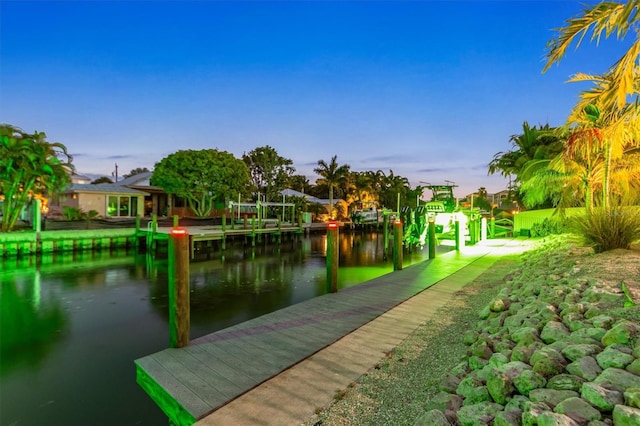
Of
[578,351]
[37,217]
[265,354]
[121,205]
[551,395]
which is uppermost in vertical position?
[121,205]

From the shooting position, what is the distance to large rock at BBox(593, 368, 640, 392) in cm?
217

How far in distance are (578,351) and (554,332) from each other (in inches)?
21.7

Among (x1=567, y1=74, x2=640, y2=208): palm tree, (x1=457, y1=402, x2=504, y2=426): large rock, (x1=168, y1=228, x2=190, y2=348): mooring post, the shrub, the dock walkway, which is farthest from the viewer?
the shrub

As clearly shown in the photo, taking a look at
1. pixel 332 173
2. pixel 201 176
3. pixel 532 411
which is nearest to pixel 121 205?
pixel 201 176

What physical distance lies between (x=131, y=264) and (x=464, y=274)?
1391 centimetres

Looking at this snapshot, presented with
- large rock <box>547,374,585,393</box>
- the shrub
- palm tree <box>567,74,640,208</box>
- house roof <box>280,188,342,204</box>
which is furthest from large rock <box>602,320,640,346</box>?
house roof <box>280,188,342,204</box>

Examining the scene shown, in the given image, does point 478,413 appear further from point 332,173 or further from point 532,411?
point 332,173

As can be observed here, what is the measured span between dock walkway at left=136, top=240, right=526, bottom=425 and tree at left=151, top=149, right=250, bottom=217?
24500 mm

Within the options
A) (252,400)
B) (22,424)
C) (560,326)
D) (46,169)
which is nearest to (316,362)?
(252,400)

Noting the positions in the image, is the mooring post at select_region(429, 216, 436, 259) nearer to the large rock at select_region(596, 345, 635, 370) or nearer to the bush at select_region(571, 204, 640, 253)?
the bush at select_region(571, 204, 640, 253)

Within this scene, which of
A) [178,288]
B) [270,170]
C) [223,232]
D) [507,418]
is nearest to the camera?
[507,418]

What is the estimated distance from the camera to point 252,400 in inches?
122

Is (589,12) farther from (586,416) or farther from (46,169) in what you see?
(46,169)

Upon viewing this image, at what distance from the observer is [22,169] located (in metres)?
19.0
